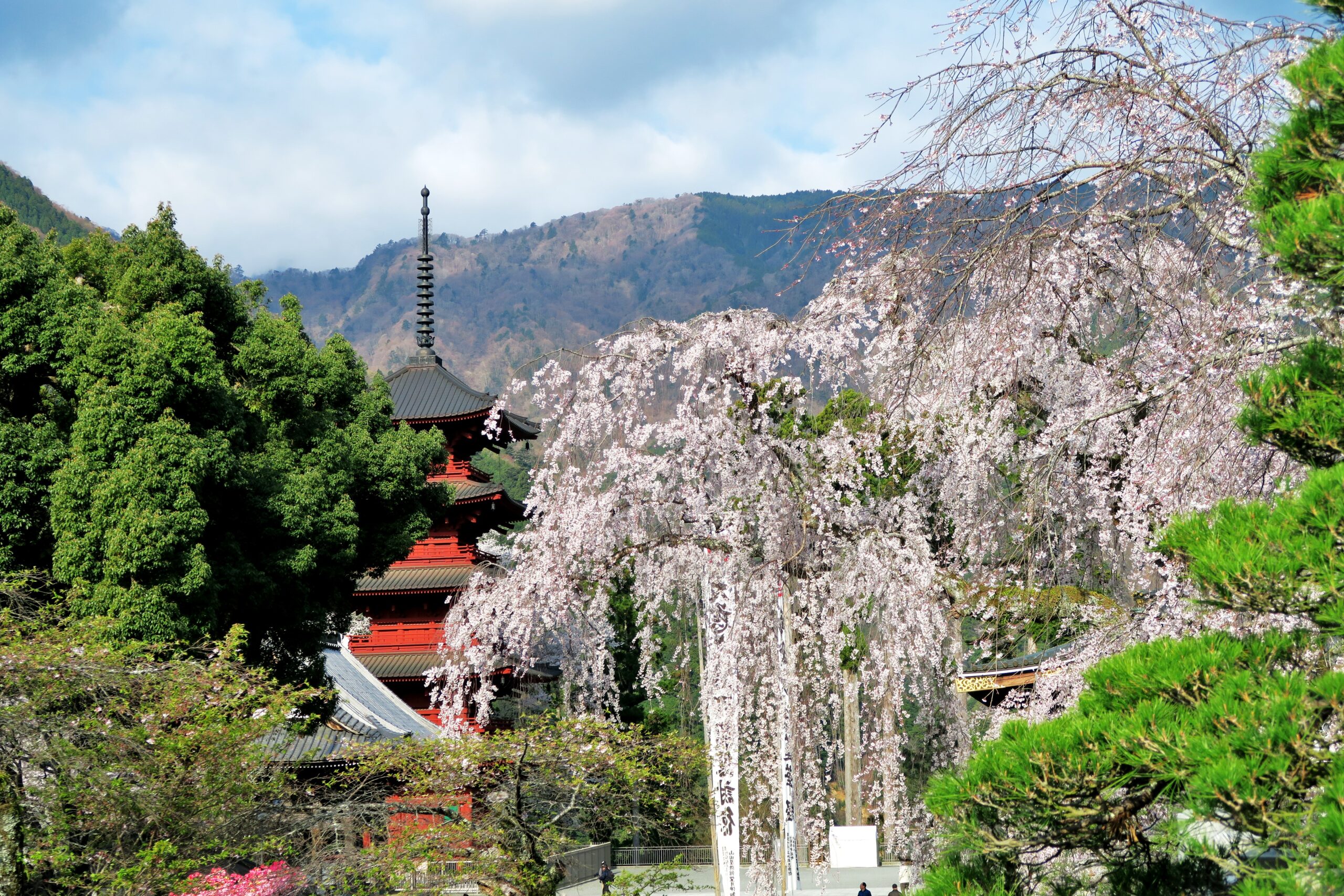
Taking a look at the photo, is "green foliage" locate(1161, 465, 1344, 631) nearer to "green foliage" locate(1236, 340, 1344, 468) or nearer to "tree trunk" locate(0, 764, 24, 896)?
"green foliage" locate(1236, 340, 1344, 468)

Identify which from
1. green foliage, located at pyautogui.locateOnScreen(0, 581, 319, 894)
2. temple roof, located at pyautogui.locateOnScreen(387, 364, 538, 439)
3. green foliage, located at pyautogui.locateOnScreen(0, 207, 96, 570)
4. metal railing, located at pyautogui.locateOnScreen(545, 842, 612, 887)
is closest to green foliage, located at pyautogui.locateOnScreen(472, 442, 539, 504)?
temple roof, located at pyautogui.locateOnScreen(387, 364, 538, 439)

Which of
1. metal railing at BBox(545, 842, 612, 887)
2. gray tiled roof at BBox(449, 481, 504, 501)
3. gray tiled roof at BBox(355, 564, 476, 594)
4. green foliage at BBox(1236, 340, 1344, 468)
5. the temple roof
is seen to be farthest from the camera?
the temple roof

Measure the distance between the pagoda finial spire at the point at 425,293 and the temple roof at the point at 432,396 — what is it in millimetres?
834

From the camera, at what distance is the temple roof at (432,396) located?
75.3ft

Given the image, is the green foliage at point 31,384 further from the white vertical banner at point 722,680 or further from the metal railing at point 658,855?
the metal railing at point 658,855

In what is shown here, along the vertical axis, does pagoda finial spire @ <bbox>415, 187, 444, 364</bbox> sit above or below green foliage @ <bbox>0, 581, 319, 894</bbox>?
above

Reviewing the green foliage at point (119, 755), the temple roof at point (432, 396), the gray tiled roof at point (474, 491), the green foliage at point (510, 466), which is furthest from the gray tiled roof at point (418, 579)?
the green foliage at point (510, 466)

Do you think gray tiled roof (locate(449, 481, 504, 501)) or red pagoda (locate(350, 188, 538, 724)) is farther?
gray tiled roof (locate(449, 481, 504, 501))

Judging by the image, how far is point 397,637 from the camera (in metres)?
22.7

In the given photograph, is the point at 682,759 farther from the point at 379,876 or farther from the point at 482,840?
the point at 379,876

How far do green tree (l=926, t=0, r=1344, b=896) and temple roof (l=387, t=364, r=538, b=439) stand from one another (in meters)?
18.8

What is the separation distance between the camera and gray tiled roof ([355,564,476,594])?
860 inches

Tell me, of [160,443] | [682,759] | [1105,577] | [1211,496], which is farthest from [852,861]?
[1211,496]

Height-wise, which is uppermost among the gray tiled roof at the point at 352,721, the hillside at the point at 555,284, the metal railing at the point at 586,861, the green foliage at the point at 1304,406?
the hillside at the point at 555,284
